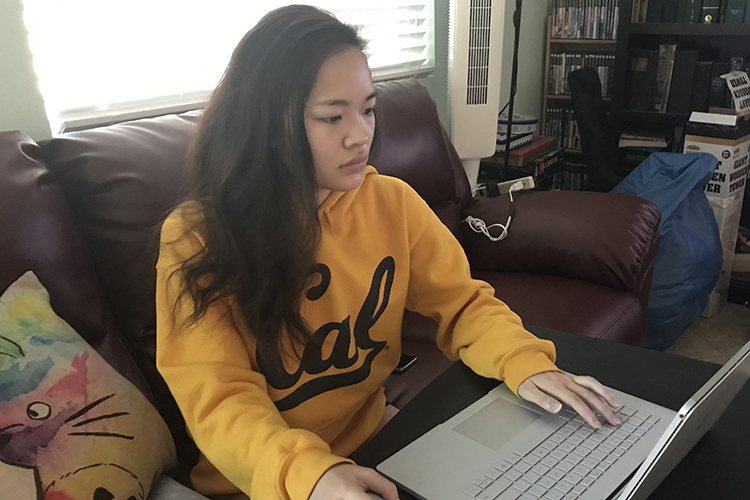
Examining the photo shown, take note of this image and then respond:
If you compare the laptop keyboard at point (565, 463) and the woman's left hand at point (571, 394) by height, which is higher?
the woman's left hand at point (571, 394)

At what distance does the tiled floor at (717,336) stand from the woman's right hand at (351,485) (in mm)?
1741

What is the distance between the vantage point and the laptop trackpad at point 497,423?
0.74m

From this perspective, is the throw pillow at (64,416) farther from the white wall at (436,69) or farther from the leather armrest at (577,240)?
the leather armrest at (577,240)

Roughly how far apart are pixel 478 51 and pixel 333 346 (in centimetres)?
157

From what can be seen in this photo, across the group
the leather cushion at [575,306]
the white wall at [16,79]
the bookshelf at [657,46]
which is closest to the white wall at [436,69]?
the white wall at [16,79]

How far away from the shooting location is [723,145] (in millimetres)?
2242

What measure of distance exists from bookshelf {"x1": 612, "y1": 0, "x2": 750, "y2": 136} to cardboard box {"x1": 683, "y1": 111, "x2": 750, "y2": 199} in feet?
0.95

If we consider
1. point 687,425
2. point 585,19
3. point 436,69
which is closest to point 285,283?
point 687,425

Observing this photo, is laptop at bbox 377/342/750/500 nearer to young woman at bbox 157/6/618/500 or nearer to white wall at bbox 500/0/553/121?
young woman at bbox 157/6/618/500

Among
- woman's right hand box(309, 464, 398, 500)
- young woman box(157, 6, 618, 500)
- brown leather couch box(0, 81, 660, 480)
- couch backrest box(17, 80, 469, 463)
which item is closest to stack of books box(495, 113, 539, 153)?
brown leather couch box(0, 81, 660, 480)

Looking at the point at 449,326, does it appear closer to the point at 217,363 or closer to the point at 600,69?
the point at 217,363

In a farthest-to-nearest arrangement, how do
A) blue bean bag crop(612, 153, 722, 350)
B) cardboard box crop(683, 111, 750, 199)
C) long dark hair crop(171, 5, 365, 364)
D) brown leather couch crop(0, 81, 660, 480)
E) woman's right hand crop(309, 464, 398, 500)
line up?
1. cardboard box crop(683, 111, 750, 199)
2. blue bean bag crop(612, 153, 722, 350)
3. brown leather couch crop(0, 81, 660, 480)
4. long dark hair crop(171, 5, 365, 364)
5. woman's right hand crop(309, 464, 398, 500)

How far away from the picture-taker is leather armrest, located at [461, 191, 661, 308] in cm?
167

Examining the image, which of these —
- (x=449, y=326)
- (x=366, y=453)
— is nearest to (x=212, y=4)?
(x=449, y=326)
